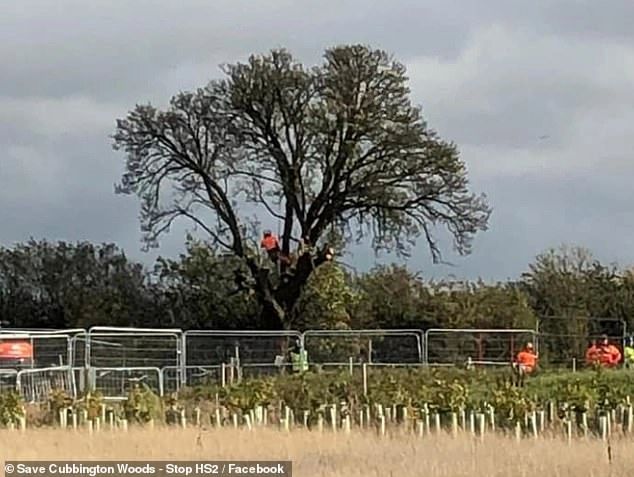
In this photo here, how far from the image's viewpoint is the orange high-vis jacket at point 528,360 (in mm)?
33912

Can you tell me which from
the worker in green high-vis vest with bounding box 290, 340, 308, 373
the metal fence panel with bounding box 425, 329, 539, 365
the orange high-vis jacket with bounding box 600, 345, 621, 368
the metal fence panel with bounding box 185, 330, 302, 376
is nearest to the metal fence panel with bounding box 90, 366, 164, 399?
the metal fence panel with bounding box 185, 330, 302, 376

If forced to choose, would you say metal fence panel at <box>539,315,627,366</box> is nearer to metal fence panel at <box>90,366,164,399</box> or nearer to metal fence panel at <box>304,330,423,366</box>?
metal fence panel at <box>304,330,423,366</box>

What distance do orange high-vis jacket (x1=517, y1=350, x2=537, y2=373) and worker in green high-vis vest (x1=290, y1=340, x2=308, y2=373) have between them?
5.12 meters

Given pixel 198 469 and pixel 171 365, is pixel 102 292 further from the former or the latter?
pixel 198 469

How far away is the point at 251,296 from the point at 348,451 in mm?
32876

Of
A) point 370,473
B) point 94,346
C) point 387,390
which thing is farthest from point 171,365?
point 370,473

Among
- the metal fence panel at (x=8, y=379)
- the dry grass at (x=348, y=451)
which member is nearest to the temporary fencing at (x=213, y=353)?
the metal fence panel at (x=8, y=379)

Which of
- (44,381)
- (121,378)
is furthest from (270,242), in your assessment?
(44,381)

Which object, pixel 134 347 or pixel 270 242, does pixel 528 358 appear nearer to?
pixel 134 347

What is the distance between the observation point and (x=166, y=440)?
16312 mm

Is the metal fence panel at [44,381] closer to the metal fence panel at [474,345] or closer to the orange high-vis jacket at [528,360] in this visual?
the orange high-vis jacket at [528,360]

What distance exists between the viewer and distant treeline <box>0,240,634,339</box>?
46.0m

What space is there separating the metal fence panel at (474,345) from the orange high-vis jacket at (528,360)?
2.51ft

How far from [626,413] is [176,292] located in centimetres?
3166
